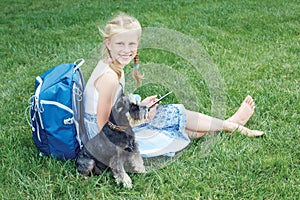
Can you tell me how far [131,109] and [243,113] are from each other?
968mm

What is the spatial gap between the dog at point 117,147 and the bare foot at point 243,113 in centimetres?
83

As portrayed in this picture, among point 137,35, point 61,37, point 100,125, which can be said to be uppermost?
point 137,35

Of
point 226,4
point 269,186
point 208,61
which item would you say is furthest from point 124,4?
point 269,186

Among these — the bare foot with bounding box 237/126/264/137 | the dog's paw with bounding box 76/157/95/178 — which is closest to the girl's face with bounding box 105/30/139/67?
the dog's paw with bounding box 76/157/95/178

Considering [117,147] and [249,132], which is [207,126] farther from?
[117,147]

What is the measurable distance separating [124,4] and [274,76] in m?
3.18

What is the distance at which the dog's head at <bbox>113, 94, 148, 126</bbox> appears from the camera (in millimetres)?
2480

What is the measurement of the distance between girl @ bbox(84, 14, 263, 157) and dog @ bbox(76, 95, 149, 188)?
51 millimetres

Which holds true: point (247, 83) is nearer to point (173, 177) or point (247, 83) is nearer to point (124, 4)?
point (173, 177)

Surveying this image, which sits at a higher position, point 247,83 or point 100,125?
point 100,125

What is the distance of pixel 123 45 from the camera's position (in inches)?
102

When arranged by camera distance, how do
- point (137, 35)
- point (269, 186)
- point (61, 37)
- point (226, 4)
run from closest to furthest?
point (269, 186) → point (137, 35) → point (61, 37) → point (226, 4)

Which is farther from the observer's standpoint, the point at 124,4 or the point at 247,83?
the point at 124,4

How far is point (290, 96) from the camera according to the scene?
3480mm
